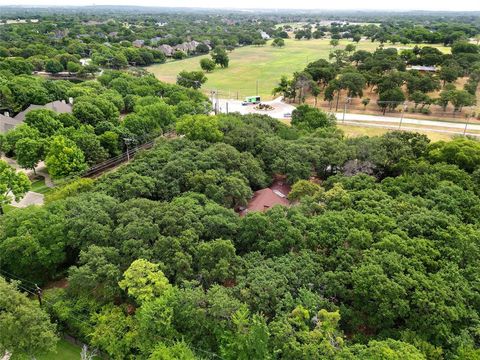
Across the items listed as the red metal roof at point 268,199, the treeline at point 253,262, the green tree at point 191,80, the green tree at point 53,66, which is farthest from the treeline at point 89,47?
the red metal roof at point 268,199

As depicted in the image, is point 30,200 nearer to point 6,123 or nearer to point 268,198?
point 6,123

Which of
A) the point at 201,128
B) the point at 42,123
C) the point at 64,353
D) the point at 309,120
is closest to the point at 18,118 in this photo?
the point at 42,123

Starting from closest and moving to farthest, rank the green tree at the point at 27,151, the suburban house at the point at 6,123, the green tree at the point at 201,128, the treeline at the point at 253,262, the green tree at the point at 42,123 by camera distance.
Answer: the treeline at the point at 253,262 → the green tree at the point at 27,151 → the green tree at the point at 201,128 → the green tree at the point at 42,123 → the suburban house at the point at 6,123

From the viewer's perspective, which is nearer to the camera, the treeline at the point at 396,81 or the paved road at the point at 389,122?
the paved road at the point at 389,122

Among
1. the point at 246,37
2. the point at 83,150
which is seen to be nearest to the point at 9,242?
the point at 83,150

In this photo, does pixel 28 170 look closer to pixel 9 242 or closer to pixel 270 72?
pixel 9 242

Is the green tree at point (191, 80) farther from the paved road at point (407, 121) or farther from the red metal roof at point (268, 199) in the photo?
the red metal roof at point (268, 199)
